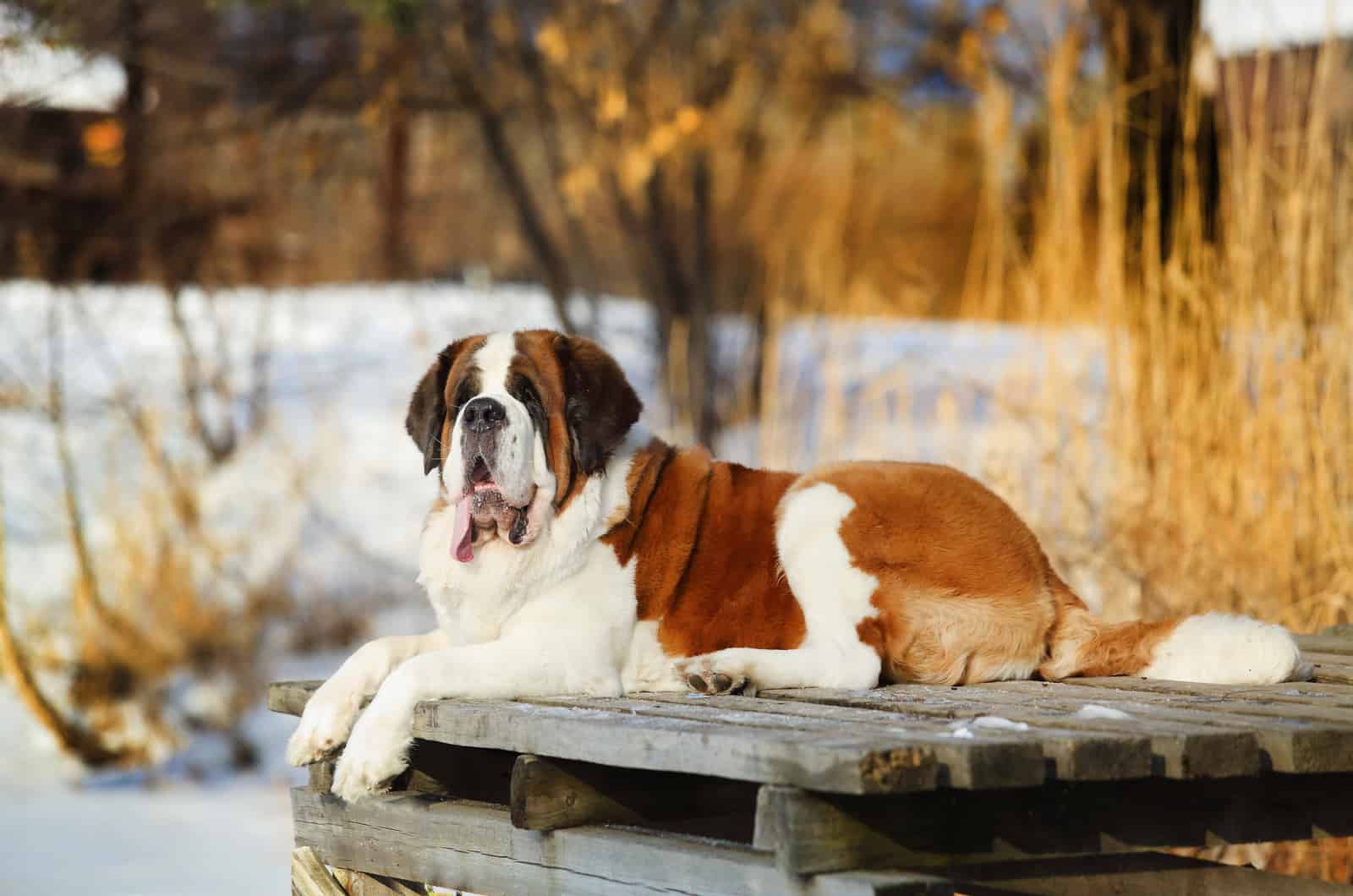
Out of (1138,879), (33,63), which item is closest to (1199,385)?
(1138,879)

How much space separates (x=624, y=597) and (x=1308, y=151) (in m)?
2.83

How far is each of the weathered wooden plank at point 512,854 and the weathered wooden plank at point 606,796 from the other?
0.15 feet

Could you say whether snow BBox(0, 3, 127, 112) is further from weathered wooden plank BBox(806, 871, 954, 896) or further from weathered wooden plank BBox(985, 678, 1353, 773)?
weathered wooden plank BBox(806, 871, 954, 896)

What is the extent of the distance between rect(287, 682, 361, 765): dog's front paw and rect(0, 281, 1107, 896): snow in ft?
9.66

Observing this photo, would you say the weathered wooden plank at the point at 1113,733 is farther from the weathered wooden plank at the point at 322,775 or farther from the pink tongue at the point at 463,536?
the weathered wooden plank at the point at 322,775

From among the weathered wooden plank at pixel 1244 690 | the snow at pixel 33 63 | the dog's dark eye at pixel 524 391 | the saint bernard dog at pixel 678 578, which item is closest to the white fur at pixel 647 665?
the saint bernard dog at pixel 678 578

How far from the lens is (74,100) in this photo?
897 centimetres

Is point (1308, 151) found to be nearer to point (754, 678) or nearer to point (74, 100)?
point (754, 678)

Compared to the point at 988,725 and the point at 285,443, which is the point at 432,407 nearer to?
the point at 988,725

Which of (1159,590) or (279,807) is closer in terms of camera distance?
(1159,590)

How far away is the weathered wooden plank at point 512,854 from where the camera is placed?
2.61 m

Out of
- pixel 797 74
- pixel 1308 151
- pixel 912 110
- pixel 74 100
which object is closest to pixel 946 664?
pixel 1308 151

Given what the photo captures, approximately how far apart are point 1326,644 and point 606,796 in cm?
202

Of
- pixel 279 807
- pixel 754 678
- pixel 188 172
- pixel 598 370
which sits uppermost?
pixel 188 172
